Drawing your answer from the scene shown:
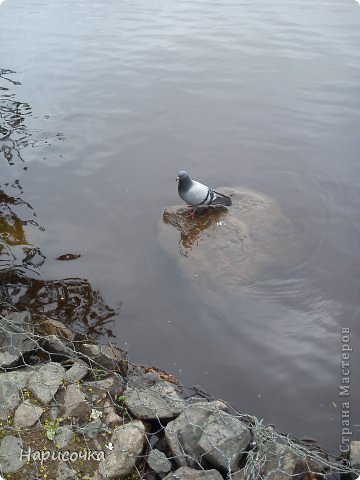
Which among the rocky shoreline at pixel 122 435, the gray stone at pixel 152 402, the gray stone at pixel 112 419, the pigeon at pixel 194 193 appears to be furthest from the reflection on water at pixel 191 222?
the gray stone at pixel 112 419

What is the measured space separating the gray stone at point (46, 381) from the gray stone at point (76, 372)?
55mm

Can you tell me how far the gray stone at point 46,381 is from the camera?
3623mm

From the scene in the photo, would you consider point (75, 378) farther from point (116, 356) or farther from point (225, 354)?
point (225, 354)

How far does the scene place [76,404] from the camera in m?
3.57

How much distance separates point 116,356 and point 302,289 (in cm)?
238

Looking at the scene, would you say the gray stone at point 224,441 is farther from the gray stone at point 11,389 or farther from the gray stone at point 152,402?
the gray stone at point 11,389

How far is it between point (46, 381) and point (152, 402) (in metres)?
0.97

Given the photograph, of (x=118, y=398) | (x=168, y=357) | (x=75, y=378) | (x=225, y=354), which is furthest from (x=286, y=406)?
(x=75, y=378)

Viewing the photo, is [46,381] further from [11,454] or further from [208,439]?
[208,439]

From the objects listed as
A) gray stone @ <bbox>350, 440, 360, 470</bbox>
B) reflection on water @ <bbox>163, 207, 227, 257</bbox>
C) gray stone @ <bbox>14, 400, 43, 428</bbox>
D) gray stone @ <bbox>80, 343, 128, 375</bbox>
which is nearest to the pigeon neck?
reflection on water @ <bbox>163, 207, 227, 257</bbox>

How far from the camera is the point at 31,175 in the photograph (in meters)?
7.23

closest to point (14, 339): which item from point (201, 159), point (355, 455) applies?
point (355, 455)

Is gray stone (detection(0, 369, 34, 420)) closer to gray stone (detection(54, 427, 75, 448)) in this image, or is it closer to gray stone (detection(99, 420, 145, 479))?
gray stone (detection(54, 427, 75, 448))

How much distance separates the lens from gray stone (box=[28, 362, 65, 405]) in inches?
143
